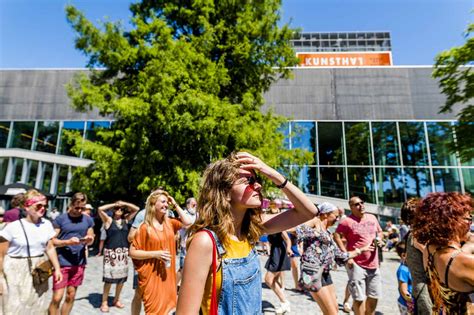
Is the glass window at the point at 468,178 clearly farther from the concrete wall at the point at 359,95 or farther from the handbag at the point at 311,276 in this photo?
the handbag at the point at 311,276

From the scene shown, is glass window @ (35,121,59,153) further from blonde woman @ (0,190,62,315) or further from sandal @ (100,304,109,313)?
blonde woman @ (0,190,62,315)

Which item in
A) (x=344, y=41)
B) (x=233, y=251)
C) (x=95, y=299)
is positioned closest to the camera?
(x=233, y=251)

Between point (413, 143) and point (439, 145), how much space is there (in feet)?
5.53

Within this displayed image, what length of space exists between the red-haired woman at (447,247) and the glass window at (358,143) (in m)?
21.5

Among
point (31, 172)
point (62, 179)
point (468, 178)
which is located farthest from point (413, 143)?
point (31, 172)

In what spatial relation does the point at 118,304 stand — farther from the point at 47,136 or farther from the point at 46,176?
the point at 47,136

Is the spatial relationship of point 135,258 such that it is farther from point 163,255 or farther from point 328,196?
point 328,196

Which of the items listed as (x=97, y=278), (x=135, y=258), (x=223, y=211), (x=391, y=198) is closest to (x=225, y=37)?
(x=97, y=278)

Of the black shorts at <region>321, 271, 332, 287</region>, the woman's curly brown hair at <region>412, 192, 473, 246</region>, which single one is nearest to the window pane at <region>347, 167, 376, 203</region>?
the black shorts at <region>321, 271, 332, 287</region>

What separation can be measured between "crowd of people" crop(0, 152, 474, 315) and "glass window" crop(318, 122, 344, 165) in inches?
688

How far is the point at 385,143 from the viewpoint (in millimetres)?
23219

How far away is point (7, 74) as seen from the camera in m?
24.8

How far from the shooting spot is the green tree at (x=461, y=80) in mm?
14623

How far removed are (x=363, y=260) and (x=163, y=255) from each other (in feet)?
10.2
